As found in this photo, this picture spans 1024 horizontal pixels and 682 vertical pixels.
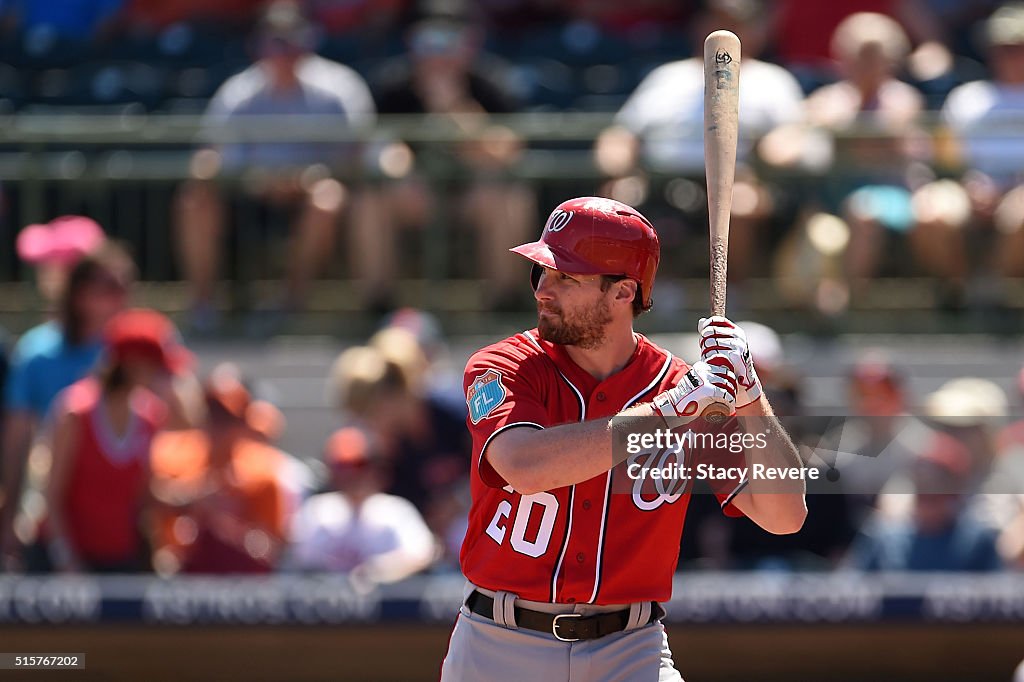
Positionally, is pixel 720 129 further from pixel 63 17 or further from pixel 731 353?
pixel 63 17

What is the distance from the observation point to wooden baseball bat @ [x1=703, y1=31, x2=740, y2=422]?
3.34 meters

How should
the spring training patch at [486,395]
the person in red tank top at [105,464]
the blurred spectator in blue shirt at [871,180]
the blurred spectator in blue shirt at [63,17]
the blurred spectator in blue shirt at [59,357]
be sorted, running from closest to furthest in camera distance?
the spring training patch at [486,395]
the person in red tank top at [105,464]
the blurred spectator in blue shirt at [59,357]
the blurred spectator in blue shirt at [871,180]
the blurred spectator in blue shirt at [63,17]

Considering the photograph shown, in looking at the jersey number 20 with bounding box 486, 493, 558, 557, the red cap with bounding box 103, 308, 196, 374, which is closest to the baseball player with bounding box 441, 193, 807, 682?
the jersey number 20 with bounding box 486, 493, 558, 557

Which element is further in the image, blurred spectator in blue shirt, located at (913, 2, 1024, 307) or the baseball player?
blurred spectator in blue shirt, located at (913, 2, 1024, 307)

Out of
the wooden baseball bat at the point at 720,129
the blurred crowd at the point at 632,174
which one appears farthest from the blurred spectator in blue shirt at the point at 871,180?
the wooden baseball bat at the point at 720,129

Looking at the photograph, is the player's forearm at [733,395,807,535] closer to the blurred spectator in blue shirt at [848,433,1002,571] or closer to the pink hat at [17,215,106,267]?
the blurred spectator in blue shirt at [848,433,1002,571]

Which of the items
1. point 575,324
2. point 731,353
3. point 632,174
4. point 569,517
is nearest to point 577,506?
point 569,517

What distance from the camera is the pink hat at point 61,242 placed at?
6.57 meters

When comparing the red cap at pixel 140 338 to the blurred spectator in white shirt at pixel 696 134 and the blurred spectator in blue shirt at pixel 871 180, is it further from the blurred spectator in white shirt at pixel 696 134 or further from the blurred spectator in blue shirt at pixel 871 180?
the blurred spectator in blue shirt at pixel 871 180

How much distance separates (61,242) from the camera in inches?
Answer: 261

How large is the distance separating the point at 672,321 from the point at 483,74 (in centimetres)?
165

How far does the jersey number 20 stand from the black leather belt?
14 cm

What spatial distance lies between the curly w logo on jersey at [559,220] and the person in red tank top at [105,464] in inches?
124

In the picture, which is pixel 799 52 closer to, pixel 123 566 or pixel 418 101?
pixel 418 101
